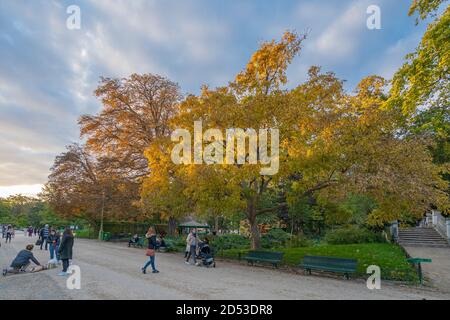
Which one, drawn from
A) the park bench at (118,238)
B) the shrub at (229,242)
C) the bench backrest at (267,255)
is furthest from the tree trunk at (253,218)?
the park bench at (118,238)

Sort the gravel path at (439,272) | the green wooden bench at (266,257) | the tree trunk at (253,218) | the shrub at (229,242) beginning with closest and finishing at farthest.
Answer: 1. the gravel path at (439,272)
2. the green wooden bench at (266,257)
3. the tree trunk at (253,218)
4. the shrub at (229,242)

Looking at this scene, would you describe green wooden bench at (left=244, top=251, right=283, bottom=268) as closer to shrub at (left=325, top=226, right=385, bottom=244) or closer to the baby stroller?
the baby stroller

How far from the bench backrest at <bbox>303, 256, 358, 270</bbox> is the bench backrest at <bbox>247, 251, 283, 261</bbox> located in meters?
1.44

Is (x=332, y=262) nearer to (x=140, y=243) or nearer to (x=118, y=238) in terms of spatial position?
(x=140, y=243)

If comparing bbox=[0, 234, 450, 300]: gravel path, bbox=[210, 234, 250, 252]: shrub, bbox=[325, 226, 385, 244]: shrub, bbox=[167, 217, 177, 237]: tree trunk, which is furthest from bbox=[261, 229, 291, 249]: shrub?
bbox=[0, 234, 450, 300]: gravel path

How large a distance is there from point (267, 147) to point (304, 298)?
7.26 metres

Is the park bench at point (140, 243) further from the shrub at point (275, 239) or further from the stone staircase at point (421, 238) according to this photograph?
the stone staircase at point (421, 238)

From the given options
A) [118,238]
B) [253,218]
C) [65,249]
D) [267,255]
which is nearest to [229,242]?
[253,218]

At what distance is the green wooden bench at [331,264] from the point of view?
1235cm

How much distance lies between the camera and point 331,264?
13031 mm

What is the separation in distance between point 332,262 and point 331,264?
0.29ft

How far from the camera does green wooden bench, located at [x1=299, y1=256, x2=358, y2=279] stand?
12.4 metres
